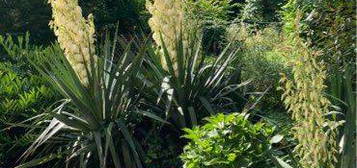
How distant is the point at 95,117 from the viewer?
4.74 m

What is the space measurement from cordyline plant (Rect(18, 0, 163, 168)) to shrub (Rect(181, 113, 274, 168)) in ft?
3.45

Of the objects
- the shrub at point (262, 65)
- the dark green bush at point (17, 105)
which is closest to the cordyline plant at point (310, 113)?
the dark green bush at point (17, 105)

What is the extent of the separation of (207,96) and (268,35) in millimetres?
4487

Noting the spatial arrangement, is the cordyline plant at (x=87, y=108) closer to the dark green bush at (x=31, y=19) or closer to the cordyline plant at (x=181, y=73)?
the cordyline plant at (x=181, y=73)

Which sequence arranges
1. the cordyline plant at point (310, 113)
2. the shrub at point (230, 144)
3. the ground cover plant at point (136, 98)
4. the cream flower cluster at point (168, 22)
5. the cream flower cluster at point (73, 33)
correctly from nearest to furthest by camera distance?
1. the cordyline plant at point (310, 113)
2. the shrub at point (230, 144)
3. the ground cover plant at point (136, 98)
4. the cream flower cluster at point (73, 33)
5. the cream flower cluster at point (168, 22)

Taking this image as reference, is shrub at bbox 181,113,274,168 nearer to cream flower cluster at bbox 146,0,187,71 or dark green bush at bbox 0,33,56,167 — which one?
cream flower cluster at bbox 146,0,187,71

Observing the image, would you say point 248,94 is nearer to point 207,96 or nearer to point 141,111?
point 207,96

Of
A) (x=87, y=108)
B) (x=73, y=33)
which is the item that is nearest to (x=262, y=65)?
(x=73, y=33)

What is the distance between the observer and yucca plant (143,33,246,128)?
15.9 feet

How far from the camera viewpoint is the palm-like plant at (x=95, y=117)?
461 cm

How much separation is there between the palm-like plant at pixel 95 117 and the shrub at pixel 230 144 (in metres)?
1.04

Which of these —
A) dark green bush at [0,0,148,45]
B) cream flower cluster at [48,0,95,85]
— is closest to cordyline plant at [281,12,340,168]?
cream flower cluster at [48,0,95,85]

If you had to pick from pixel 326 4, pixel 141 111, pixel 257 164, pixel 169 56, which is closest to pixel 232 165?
pixel 257 164

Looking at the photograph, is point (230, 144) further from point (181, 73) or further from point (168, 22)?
point (168, 22)
